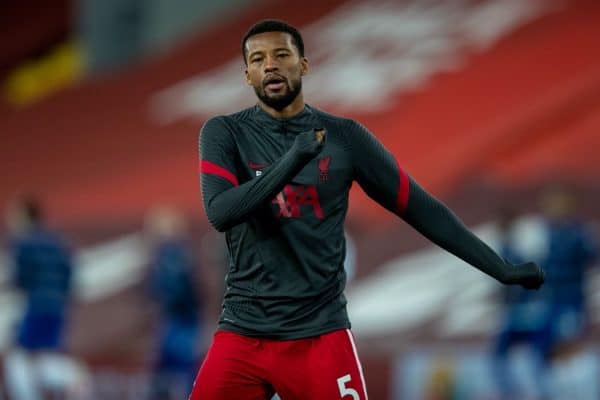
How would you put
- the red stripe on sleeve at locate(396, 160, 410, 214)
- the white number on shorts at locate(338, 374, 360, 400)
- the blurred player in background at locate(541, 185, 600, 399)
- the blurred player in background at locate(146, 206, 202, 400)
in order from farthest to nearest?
the blurred player in background at locate(146, 206, 202, 400), the blurred player in background at locate(541, 185, 600, 399), the red stripe on sleeve at locate(396, 160, 410, 214), the white number on shorts at locate(338, 374, 360, 400)

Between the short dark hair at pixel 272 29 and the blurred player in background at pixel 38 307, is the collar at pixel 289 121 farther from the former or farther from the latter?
the blurred player in background at pixel 38 307

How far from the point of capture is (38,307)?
35.0ft

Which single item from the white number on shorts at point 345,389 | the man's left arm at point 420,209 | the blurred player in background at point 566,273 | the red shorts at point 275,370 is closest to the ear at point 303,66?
the man's left arm at point 420,209

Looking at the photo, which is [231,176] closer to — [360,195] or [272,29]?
[272,29]

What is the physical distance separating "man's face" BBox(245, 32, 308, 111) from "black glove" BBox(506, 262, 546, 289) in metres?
0.86

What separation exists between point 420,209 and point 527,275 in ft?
1.23

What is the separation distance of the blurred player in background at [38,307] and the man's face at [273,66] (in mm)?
6891

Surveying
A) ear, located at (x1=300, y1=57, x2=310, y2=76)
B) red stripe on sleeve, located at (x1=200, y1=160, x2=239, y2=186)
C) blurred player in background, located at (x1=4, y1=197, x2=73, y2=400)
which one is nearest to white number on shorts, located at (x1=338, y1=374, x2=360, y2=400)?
red stripe on sleeve, located at (x1=200, y1=160, x2=239, y2=186)

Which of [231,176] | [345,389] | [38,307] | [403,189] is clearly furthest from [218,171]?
[38,307]

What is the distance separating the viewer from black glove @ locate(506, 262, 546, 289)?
378 centimetres

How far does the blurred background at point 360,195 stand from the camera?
10.3m

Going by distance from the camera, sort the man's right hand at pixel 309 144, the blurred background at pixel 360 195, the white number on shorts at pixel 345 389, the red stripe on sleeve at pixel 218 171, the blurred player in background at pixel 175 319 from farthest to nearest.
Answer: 1. the blurred player in background at pixel 175 319
2. the blurred background at pixel 360 195
3. the white number on shorts at pixel 345 389
4. the red stripe on sleeve at pixel 218 171
5. the man's right hand at pixel 309 144

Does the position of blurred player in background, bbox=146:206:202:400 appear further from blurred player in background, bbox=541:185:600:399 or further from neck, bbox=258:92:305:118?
neck, bbox=258:92:305:118


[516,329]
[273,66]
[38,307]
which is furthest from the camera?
[38,307]
